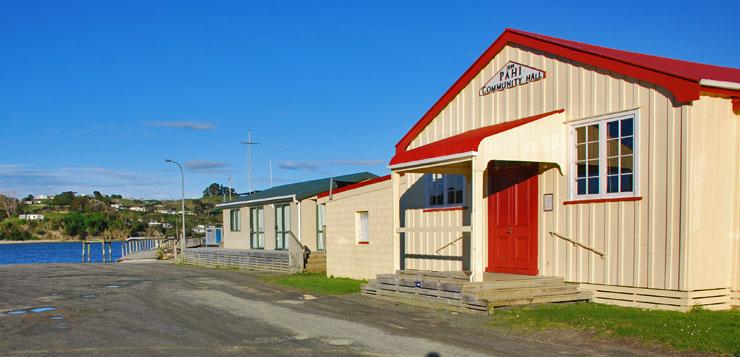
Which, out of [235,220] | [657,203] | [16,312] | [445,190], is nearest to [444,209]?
[445,190]

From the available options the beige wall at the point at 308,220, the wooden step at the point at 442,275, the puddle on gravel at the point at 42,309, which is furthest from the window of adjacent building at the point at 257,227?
the wooden step at the point at 442,275

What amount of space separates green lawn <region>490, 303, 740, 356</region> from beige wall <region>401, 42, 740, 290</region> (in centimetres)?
74

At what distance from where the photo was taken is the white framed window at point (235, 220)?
35625 mm

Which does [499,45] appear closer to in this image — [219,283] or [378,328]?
[378,328]

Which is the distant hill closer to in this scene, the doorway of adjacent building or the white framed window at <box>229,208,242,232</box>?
the white framed window at <box>229,208,242,232</box>

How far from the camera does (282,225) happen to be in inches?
1188

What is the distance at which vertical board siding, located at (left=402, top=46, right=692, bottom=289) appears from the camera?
A: 11312 mm

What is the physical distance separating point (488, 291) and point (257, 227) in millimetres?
22285

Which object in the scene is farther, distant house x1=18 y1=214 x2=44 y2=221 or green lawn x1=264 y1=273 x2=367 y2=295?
distant house x1=18 y1=214 x2=44 y2=221

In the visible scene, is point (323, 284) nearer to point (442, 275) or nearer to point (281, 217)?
A: point (442, 275)

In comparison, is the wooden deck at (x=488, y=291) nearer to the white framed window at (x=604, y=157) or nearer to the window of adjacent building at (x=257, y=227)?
the white framed window at (x=604, y=157)

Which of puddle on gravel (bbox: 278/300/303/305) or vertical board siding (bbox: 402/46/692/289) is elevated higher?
vertical board siding (bbox: 402/46/692/289)

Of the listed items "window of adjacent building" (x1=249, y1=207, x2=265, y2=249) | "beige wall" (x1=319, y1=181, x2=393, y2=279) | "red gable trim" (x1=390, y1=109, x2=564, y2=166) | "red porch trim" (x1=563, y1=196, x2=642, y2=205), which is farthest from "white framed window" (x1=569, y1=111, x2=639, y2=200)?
"window of adjacent building" (x1=249, y1=207, x2=265, y2=249)

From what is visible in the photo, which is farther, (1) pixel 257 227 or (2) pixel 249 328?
(1) pixel 257 227
